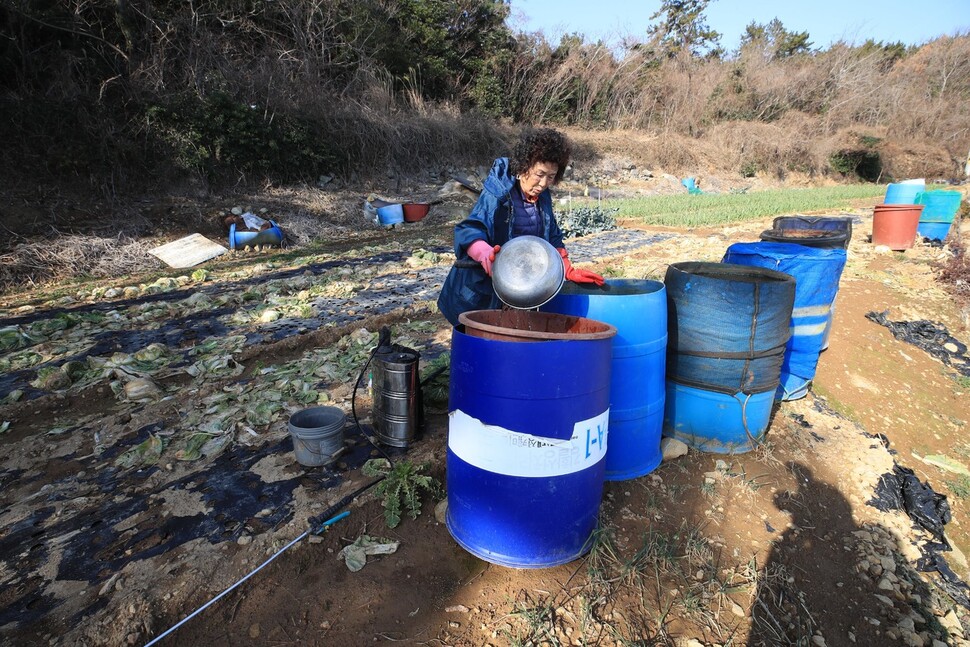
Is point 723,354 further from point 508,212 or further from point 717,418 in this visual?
point 508,212

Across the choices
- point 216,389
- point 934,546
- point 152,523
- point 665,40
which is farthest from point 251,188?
point 665,40

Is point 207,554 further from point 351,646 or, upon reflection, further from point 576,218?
point 576,218

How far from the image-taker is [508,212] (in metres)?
2.90

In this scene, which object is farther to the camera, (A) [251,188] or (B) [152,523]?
(A) [251,188]

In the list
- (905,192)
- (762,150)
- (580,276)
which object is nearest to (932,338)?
(580,276)

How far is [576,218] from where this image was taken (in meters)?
11.8

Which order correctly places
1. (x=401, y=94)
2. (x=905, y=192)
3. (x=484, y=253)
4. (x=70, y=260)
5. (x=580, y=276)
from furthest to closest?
(x=401, y=94)
(x=905, y=192)
(x=70, y=260)
(x=580, y=276)
(x=484, y=253)

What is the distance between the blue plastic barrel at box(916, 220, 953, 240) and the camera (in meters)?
10.2

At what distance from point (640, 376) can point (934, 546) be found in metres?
1.84

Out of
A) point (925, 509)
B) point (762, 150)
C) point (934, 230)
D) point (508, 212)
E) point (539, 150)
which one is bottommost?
point (925, 509)

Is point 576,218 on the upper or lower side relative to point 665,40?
lower

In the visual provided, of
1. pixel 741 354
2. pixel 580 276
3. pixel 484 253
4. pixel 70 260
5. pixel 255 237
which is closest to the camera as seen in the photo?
pixel 484 253

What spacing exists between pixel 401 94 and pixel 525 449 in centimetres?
2247

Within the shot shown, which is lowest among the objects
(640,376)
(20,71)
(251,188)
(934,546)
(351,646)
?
(934,546)
